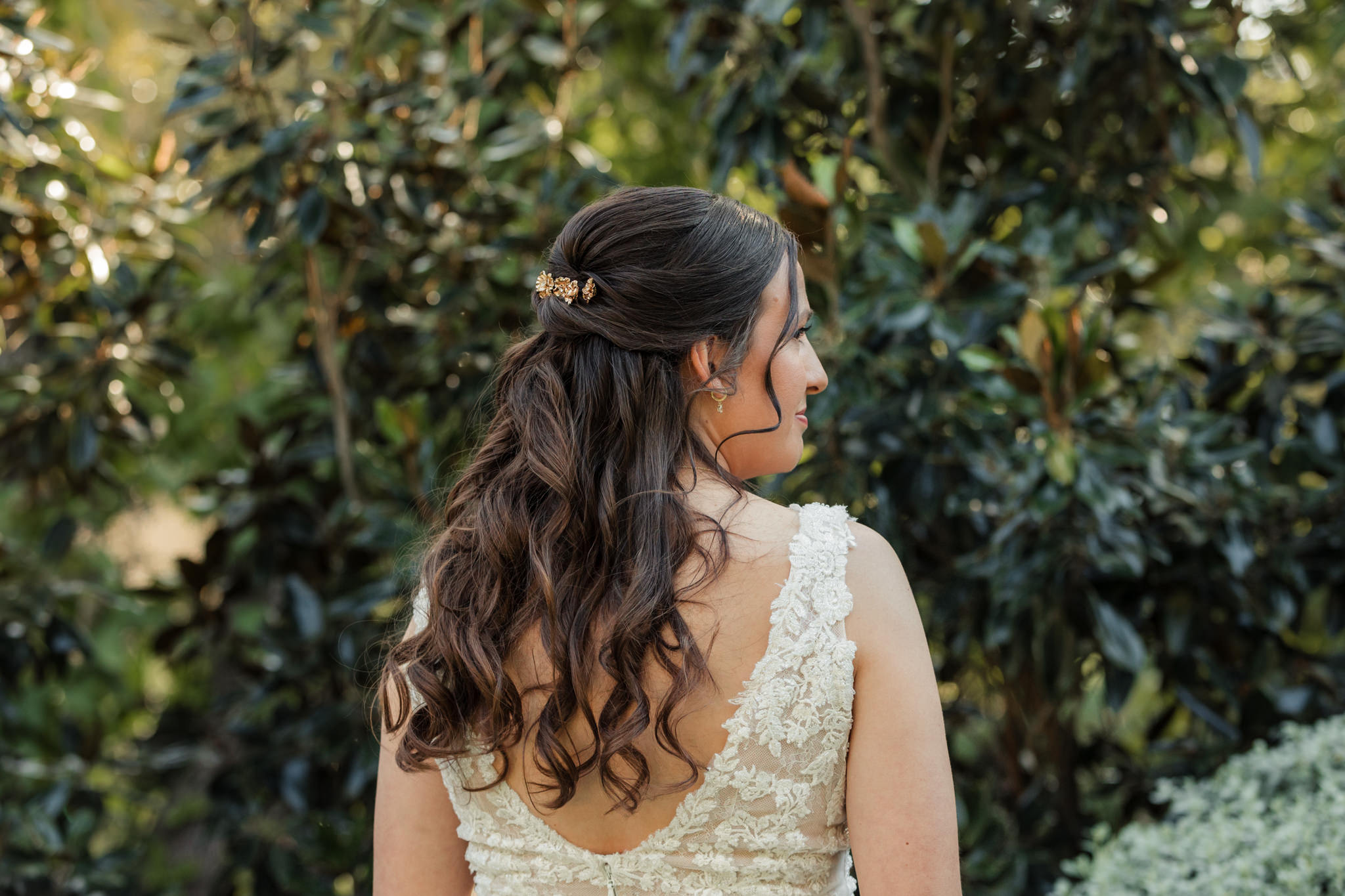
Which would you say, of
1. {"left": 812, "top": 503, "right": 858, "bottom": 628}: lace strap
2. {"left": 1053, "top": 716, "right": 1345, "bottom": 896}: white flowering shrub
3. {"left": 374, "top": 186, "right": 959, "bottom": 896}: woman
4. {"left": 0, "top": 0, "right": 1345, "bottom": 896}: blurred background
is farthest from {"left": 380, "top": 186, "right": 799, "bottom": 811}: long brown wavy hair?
{"left": 1053, "top": 716, "right": 1345, "bottom": 896}: white flowering shrub

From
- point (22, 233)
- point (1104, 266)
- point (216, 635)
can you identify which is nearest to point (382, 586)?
point (216, 635)

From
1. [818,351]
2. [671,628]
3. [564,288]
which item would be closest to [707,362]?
[564,288]

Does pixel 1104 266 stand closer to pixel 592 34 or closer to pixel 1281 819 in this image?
pixel 1281 819

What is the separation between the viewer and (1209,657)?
244 centimetres

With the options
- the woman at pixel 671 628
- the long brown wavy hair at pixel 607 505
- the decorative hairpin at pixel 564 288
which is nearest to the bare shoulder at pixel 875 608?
the woman at pixel 671 628

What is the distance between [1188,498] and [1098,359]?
14.2 inches

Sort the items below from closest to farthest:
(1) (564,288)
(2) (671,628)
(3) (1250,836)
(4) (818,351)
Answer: (2) (671,628) < (1) (564,288) < (3) (1250,836) < (4) (818,351)

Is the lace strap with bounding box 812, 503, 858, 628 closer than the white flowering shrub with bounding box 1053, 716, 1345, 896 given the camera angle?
Yes

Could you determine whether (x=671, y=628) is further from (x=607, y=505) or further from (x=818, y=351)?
(x=818, y=351)

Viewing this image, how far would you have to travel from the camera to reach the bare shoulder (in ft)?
3.84

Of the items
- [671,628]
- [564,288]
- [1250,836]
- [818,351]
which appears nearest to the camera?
[671,628]

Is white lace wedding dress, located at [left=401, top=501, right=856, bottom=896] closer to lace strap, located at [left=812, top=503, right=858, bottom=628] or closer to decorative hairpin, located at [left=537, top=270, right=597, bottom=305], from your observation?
lace strap, located at [left=812, top=503, right=858, bottom=628]

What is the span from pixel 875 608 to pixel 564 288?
0.50m

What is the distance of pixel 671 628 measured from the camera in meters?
1.16
